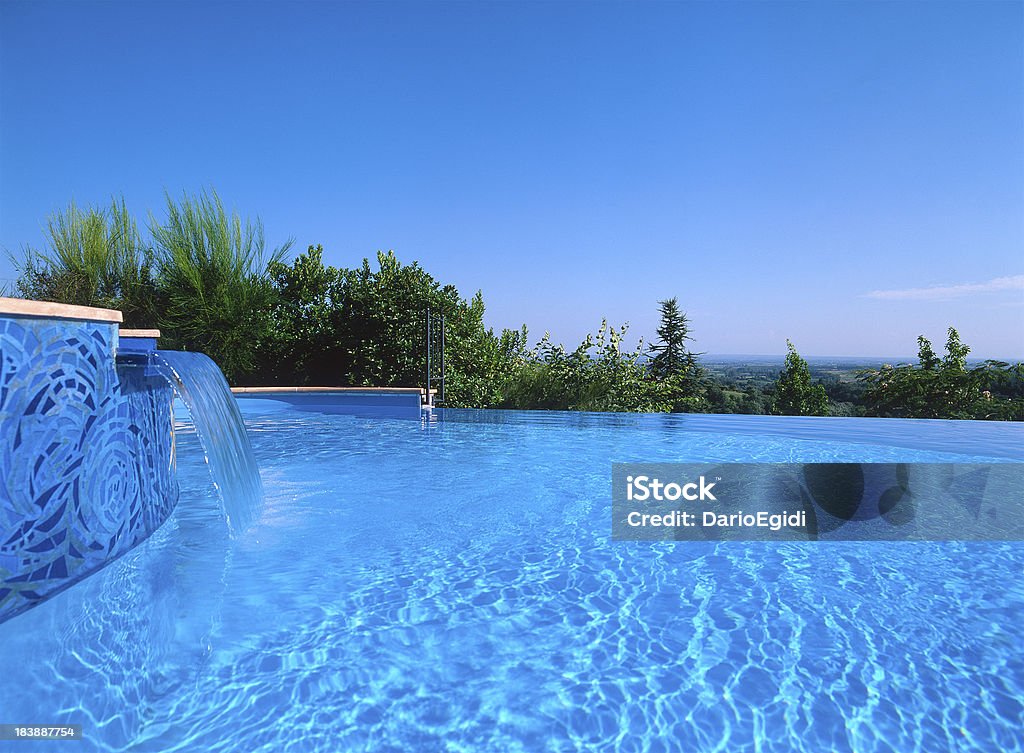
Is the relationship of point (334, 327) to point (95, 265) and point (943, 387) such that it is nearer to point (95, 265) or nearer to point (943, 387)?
point (95, 265)

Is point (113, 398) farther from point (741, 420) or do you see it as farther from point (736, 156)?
point (736, 156)

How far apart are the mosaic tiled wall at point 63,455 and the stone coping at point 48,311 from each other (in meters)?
0.03

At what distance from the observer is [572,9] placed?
1121 cm

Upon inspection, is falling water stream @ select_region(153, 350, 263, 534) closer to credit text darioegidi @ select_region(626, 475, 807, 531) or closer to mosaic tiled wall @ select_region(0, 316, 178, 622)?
mosaic tiled wall @ select_region(0, 316, 178, 622)

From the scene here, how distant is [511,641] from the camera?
240 centimetres

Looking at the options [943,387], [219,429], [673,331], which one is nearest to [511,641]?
[219,429]

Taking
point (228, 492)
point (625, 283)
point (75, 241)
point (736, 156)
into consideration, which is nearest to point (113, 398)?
point (228, 492)

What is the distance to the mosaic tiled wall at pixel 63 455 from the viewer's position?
92.7 inches

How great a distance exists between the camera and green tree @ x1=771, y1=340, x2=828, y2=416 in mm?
13102

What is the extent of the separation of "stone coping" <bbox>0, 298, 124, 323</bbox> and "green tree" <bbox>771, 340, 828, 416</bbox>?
1296 cm

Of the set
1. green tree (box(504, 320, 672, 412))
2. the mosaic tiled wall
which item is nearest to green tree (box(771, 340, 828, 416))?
green tree (box(504, 320, 672, 412))

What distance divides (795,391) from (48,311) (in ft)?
45.3

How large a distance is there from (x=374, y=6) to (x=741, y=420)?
10038 mm

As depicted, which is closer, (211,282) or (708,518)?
(708,518)
